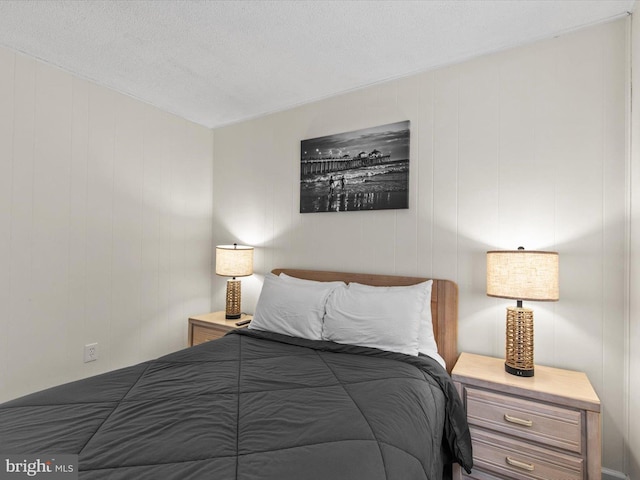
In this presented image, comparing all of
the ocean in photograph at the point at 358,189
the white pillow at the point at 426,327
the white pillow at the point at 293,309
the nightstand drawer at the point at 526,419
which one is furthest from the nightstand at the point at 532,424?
the ocean in photograph at the point at 358,189

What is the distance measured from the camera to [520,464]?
62.5 inches

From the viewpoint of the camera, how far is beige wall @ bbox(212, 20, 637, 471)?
1.79 metres

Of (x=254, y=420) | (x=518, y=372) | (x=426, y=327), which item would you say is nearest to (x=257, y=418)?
(x=254, y=420)

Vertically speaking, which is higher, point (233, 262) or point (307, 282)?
point (233, 262)

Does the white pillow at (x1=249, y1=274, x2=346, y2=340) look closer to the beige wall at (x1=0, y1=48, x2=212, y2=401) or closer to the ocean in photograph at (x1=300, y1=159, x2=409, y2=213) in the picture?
the ocean in photograph at (x1=300, y1=159, x2=409, y2=213)

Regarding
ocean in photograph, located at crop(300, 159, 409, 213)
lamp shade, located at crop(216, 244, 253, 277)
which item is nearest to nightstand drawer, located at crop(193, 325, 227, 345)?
lamp shade, located at crop(216, 244, 253, 277)

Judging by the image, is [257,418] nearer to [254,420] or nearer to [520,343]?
[254,420]

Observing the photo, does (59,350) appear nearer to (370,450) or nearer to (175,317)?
(175,317)

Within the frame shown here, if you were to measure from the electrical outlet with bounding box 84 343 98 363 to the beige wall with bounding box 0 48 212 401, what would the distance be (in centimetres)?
4

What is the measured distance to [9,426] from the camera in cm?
109

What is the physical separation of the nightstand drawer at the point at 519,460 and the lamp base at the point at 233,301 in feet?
6.54

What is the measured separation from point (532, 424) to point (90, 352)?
9.49 ft

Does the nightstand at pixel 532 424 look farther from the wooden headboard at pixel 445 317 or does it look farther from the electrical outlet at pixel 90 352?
the electrical outlet at pixel 90 352

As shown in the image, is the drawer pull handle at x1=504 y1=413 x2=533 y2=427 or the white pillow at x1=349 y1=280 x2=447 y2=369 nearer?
the drawer pull handle at x1=504 y1=413 x2=533 y2=427
